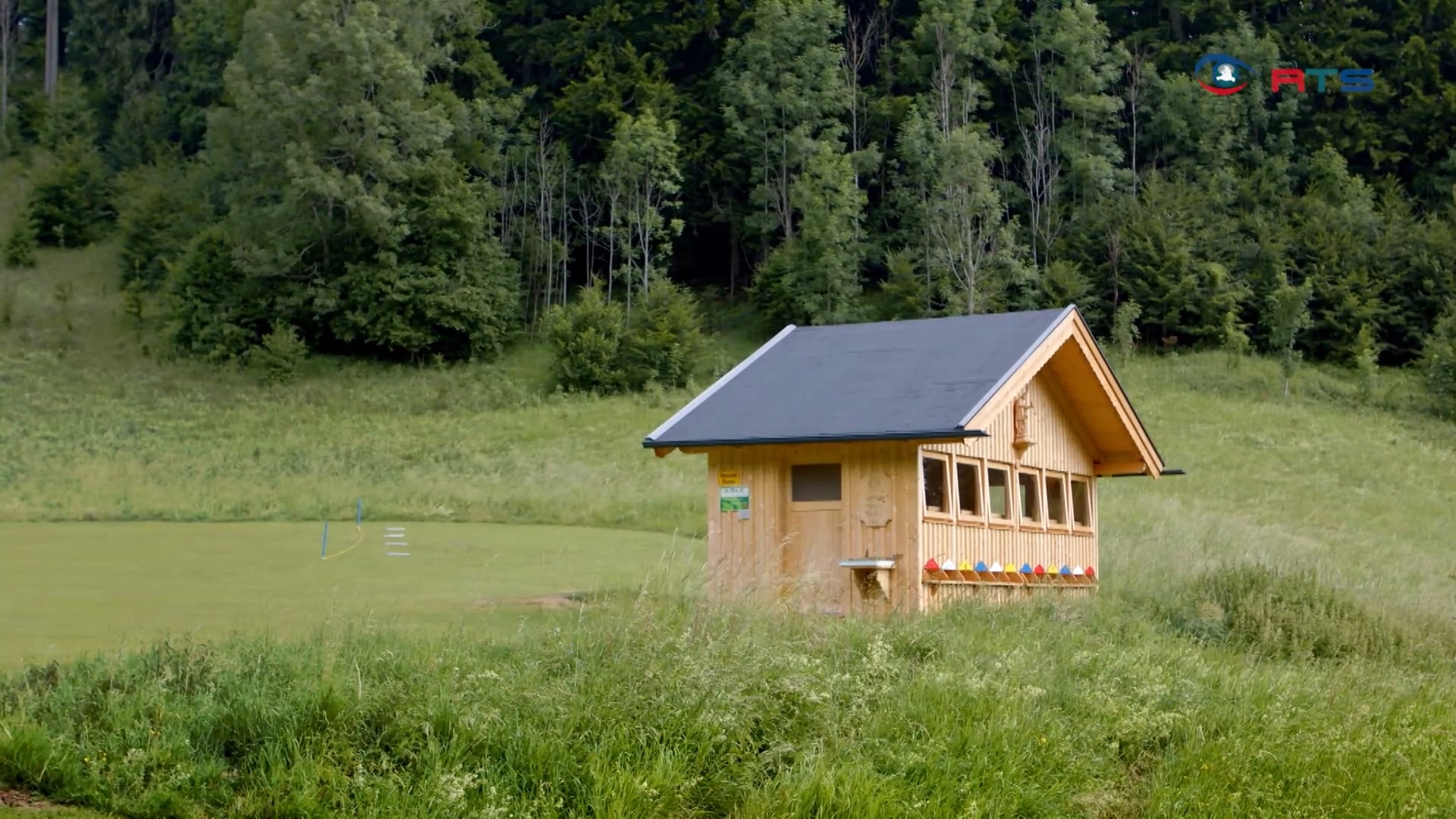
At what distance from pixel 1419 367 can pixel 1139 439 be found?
44.9 m

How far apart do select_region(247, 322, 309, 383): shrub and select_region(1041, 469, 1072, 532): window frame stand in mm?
39241

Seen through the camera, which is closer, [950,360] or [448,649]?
[448,649]

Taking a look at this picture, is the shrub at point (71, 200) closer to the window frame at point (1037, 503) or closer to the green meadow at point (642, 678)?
the green meadow at point (642, 678)

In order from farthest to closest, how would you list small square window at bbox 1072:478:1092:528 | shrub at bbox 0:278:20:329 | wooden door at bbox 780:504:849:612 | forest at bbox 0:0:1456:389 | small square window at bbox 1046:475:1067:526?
forest at bbox 0:0:1456:389 < shrub at bbox 0:278:20:329 < small square window at bbox 1072:478:1092:528 < small square window at bbox 1046:475:1067:526 < wooden door at bbox 780:504:849:612

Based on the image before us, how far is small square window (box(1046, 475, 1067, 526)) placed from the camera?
22.1m

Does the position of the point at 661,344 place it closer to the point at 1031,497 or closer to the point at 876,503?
the point at 1031,497

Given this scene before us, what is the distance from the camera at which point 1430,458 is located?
46.8 metres

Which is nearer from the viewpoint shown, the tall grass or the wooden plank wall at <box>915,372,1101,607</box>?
the tall grass

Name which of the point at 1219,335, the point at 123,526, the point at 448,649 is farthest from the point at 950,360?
the point at 1219,335

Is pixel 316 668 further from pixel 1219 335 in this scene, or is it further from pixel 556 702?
pixel 1219 335

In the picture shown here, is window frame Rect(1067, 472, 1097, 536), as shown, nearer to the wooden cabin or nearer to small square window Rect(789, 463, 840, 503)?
the wooden cabin

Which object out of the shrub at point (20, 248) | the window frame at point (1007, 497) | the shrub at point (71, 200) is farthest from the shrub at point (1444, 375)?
the shrub at point (71, 200)

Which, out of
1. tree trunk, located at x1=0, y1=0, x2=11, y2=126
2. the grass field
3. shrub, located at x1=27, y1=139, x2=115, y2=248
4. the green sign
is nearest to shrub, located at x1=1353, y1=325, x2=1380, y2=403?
the grass field

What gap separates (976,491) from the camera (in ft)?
63.8
